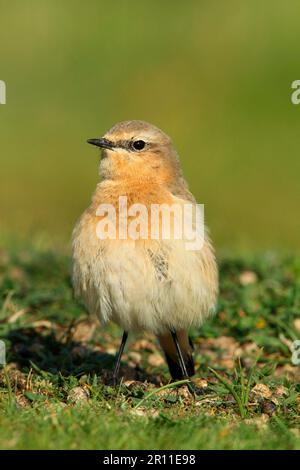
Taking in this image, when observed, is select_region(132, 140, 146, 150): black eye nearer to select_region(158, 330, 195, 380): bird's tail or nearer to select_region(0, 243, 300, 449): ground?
select_region(158, 330, 195, 380): bird's tail

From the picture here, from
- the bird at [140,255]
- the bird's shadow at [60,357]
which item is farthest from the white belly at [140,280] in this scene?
the bird's shadow at [60,357]

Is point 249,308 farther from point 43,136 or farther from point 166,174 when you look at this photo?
point 43,136

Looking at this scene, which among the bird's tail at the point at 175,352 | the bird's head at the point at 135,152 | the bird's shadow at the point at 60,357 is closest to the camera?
the bird's head at the point at 135,152

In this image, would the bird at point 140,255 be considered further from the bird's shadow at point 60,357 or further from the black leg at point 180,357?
the bird's shadow at point 60,357

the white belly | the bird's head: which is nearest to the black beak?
the bird's head

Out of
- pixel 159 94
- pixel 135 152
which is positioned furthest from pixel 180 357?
pixel 159 94
